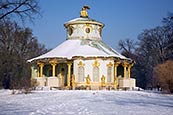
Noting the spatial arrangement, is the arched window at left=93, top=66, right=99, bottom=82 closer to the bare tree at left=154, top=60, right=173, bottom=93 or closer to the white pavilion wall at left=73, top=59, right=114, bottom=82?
the white pavilion wall at left=73, top=59, right=114, bottom=82

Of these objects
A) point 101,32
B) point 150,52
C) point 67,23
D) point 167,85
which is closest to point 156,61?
point 150,52

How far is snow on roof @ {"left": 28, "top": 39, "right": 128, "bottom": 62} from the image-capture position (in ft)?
118

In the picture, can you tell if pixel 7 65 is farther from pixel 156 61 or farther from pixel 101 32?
pixel 156 61

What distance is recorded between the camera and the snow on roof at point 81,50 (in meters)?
36.0

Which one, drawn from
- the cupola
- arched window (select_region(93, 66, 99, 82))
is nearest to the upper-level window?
the cupola

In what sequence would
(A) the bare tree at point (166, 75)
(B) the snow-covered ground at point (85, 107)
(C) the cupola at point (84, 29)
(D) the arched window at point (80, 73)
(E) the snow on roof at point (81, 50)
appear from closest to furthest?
1. (B) the snow-covered ground at point (85, 107)
2. (A) the bare tree at point (166, 75)
3. (D) the arched window at point (80, 73)
4. (E) the snow on roof at point (81, 50)
5. (C) the cupola at point (84, 29)

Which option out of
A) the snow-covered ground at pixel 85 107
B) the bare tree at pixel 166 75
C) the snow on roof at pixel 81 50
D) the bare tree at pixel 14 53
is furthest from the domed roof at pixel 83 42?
the snow-covered ground at pixel 85 107

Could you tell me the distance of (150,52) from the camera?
56594mm

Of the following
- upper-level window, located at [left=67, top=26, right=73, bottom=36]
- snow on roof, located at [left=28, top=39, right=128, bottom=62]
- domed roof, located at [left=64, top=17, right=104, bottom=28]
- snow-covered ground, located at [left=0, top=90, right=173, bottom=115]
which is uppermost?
domed roof, located at [left=64, top=17, right=104, bottom=28]

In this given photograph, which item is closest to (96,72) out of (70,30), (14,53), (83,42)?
(83,42)

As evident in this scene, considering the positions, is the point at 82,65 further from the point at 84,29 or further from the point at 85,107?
the point at 85,107

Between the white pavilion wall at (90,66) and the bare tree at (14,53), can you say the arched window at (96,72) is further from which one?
the bare tree at (14,53)

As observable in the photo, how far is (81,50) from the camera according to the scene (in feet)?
121

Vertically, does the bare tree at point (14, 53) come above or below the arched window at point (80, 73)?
above
